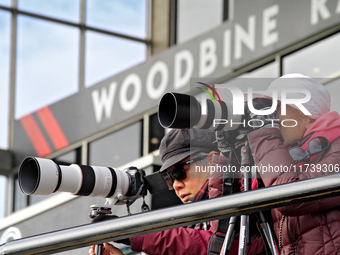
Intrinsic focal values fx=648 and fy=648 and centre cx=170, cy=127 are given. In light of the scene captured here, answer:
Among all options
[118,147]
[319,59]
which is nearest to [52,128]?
[118,147]

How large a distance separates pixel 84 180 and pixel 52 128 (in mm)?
6714

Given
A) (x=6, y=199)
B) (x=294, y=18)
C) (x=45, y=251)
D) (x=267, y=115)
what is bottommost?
(x=45, y=251)

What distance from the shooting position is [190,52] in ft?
22.4

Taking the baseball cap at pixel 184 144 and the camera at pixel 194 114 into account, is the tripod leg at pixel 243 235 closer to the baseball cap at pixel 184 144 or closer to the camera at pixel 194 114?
the camera at pixel 194 114

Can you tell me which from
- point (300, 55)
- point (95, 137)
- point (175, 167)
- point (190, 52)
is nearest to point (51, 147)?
point (95, 137)

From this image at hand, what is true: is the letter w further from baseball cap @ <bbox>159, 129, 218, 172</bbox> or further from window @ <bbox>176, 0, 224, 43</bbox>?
baseball cap @ <bbox>159, 129, 218, 172</bbox>

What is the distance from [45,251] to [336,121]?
2.47ft

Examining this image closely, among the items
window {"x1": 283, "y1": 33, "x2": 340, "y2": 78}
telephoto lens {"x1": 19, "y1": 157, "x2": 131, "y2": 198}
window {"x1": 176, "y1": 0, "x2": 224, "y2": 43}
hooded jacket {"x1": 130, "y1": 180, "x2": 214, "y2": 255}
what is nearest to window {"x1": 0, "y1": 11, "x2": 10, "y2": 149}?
window {"x1": 176, "y1": 0, "x2": 224, "y2": 43}

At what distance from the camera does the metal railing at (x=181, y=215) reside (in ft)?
3.47

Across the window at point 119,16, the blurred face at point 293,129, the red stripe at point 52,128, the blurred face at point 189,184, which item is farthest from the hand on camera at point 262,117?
the window at point 119,16

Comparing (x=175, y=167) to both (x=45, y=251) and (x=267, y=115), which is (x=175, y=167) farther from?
(x=45, y=251)

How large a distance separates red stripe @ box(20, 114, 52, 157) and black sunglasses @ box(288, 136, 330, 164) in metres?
7.34

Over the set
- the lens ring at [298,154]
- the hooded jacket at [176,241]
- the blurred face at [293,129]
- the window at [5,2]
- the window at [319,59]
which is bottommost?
the hooded jacket at [176,241]

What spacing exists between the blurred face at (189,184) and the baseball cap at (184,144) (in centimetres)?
3
